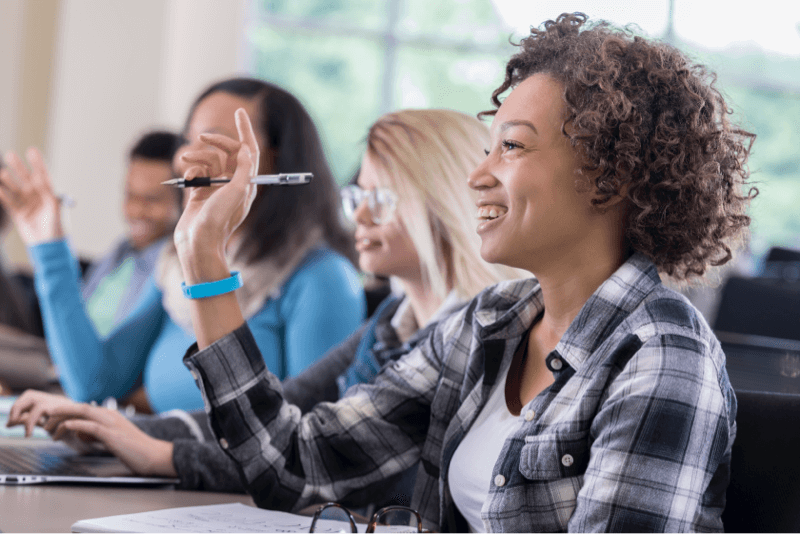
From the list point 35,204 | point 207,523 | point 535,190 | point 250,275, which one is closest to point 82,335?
point 35,204

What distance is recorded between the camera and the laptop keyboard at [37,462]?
1.08m

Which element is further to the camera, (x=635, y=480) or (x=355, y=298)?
(x=355, y=298)

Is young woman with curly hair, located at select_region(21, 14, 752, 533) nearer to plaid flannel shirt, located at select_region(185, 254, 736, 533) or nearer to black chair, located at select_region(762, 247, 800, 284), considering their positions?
plaid flannel shirt, located at select_region(185, 254, 736, 533)

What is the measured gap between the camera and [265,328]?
1.70 meters

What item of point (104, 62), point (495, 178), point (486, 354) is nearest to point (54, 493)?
point (486, 354)

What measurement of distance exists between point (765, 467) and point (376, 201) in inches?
33.6

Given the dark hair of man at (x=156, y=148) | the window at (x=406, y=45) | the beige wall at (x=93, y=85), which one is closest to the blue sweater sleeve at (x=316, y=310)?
the dark hair of man at (x=156, y=148)

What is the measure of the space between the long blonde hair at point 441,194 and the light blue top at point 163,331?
0.95 feet

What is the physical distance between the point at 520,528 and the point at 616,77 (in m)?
0.51

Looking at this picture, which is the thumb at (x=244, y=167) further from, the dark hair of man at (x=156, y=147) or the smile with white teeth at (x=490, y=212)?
the dark hair of man at (x=156, y=147)

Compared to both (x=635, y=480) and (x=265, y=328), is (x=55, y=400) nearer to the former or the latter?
(x=265, y=328)

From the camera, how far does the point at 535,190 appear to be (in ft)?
3.01

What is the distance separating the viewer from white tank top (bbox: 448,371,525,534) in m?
0.94

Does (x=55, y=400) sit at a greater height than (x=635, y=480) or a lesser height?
lesser
